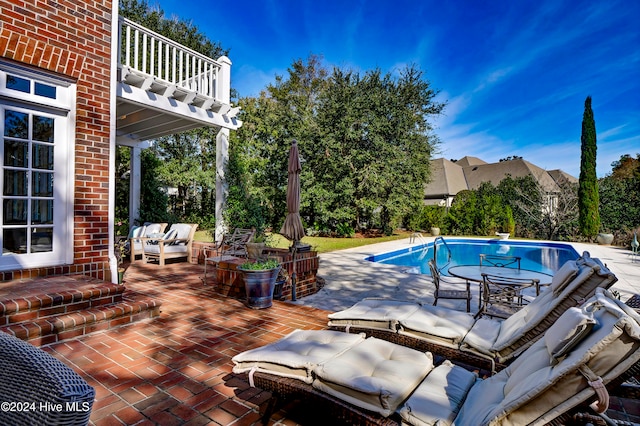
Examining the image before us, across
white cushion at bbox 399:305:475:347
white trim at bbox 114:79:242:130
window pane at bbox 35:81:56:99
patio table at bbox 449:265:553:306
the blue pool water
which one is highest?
white trim at bbox 114:79:242:130

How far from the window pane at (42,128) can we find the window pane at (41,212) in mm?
815

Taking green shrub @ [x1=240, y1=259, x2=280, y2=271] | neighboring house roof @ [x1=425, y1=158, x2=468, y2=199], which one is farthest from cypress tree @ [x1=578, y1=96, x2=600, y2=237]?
green shrub @ [x1=240, y1=259, x2=280, y2=271]

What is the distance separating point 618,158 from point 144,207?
3293 centimetres

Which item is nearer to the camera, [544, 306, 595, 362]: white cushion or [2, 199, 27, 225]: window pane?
[544, 306, 595, 362]: white cushion

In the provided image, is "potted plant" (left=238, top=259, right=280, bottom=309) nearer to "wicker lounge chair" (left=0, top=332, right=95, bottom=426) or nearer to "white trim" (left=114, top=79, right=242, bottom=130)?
"wicker lounge chair" (left=0, top=332, right=95, bottom=426)

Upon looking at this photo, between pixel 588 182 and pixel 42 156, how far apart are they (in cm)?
2129

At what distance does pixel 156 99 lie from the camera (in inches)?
271

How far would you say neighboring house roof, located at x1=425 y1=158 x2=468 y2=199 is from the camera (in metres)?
28.4

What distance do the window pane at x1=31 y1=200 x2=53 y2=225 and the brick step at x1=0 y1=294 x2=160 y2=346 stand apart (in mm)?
1495

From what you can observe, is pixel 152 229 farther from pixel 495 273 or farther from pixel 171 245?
pixel 495 273

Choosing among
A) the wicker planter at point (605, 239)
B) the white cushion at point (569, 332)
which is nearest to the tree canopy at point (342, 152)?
the wicker planter at point (605, 239)

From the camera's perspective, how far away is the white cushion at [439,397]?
1.70 meters

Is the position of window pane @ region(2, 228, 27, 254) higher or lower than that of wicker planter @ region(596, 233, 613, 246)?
higher

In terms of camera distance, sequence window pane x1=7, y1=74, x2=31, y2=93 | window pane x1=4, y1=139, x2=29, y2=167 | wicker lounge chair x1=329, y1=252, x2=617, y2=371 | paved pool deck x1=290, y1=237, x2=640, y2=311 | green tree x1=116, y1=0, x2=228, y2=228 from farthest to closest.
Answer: green tree x1=116, y1=0, x2=228, y2=228, paved pool deck x1=290, y1=237, x2=640, y2=311, window pane x1=4, y1=139, x2=29, y2=167, window pane x1=7, y1=74, x2=31, y2=93, wicker lounge chair x1=329, y1=252, x2=617, y2=371
